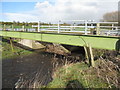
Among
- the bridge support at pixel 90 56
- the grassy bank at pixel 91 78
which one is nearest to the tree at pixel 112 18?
the bridge support at pixel 90 56

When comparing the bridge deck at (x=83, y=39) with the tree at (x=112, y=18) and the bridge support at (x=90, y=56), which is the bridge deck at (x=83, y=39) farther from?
the tree at (x=112, y=18)

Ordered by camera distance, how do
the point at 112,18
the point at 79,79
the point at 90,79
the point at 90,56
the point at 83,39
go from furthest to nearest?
the point at 112,18
the point at 83,39
the point at 90,56
the point at 79,79
the point at 90,79

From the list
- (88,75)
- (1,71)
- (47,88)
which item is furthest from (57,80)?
(1,71)

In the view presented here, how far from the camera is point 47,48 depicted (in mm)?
23078

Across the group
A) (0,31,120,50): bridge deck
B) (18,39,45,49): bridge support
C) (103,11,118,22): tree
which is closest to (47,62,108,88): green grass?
(0,31,120,50): bridge deck

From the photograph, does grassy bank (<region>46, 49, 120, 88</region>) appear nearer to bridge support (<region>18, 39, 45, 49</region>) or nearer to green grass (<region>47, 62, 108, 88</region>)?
green grass (<region>47, 62, 108, 88</region>)

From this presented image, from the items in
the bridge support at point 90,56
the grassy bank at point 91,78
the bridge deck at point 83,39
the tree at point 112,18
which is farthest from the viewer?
the tree at point 112,18

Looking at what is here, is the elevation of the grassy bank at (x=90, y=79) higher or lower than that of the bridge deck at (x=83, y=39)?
lower

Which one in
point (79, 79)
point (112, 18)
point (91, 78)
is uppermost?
point (112, 18)

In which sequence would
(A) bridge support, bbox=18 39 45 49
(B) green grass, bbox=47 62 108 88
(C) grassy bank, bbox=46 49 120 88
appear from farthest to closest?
(A) bridge support, bbox=18 39 45 49 → (B) green grass, bbox=47 62 108 88 → (C) grassy bank, bbox=46 49 120 88

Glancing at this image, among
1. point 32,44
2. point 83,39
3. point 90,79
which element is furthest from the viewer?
point 32,44

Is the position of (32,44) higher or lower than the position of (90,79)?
higher

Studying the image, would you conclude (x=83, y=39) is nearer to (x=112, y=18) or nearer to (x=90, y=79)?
(x=90, y=79)

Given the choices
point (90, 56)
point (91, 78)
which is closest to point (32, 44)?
point (90, 56)
